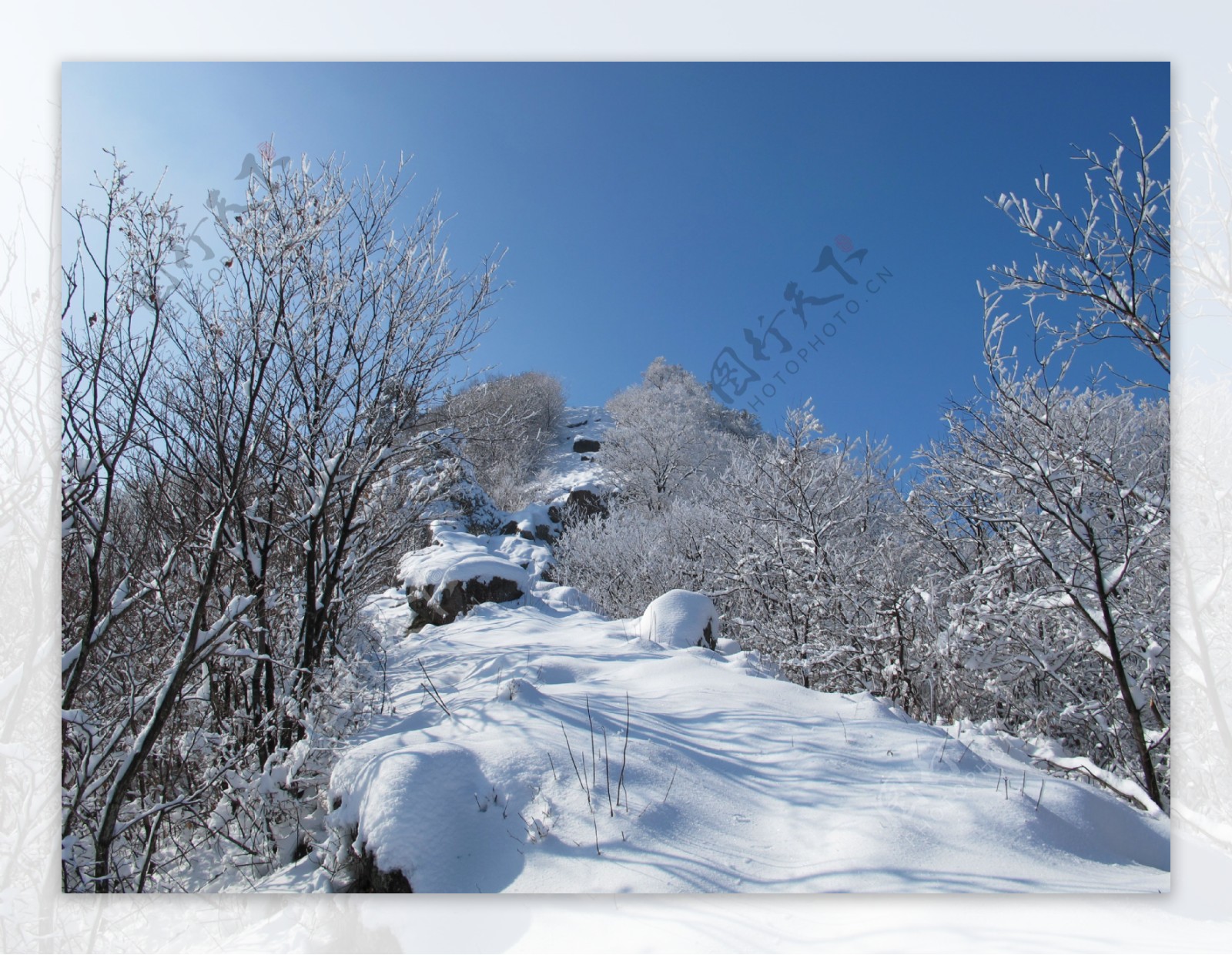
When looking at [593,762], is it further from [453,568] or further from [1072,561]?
[453,568]

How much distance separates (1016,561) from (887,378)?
1.25m

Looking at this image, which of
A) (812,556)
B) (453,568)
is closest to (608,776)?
(812,556)

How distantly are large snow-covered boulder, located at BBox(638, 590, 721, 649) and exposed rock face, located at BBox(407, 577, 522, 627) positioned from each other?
2.99 meters

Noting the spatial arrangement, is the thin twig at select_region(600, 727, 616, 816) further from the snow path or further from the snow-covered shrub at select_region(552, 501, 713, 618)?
the snow-covered shrub at select_region(552, 501, 713, 618)

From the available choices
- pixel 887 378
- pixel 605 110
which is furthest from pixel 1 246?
pixel 887 378

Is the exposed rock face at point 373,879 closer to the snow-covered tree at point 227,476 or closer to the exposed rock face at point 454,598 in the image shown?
the snow-covered tree at point 227,476

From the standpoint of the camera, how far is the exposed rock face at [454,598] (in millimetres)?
7340

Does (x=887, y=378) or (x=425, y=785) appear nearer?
(x=425, y=785)

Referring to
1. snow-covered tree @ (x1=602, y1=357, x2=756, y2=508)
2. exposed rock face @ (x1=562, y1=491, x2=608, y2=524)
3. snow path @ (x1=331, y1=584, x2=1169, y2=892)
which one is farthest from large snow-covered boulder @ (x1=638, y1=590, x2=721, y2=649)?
exposed rock face @ (x1=562, y1=491, x2=608, y2=524)

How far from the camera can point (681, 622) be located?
477 cm

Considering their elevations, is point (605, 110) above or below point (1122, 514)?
above

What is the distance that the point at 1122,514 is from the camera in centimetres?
274

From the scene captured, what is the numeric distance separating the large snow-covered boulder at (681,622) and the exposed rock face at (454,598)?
2.99 metres
